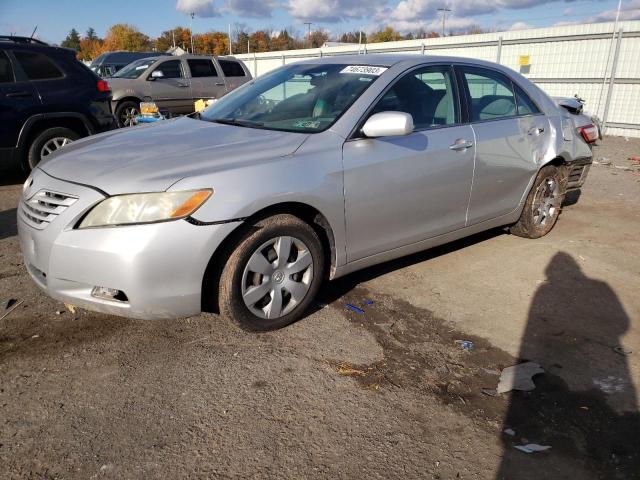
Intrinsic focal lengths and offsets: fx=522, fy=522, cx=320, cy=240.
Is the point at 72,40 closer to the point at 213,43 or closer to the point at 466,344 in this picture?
the point at 213,43

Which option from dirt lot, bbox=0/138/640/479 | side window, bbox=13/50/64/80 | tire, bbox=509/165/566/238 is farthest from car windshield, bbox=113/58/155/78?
tire, bbox=509/165/566/238

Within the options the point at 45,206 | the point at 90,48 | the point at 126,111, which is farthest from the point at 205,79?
the point at 90,48

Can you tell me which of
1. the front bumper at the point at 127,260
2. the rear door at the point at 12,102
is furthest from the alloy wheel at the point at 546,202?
the rear door at the point at 12,102

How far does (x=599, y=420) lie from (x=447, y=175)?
199 cm

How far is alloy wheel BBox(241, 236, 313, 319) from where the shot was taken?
3127mm

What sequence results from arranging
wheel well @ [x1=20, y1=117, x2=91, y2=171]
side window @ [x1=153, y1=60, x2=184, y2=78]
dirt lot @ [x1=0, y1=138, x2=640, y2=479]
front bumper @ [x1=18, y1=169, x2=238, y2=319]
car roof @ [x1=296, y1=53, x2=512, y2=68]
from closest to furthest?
dirt lot @ [x1=0, y1=138, x2=640, y2=479]
front bumper @ [x1=18, y1=169, x2=238, y2=319]
car roof @ [x1=296, y1=53, x2=512, y2=68]
wheel well @ [x1=20, y1=117, x2=91, y2=171]
side window @ [x1=153, y1=60, x2=184, y2=78]

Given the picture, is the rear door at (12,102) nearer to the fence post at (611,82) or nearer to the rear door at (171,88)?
the rear door at (171,88)

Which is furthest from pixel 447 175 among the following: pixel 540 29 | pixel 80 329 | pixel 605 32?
pixel 540 29

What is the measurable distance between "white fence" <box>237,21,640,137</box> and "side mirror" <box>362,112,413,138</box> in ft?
33.0

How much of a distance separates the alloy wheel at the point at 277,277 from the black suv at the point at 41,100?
5130mm

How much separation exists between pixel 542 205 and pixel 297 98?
2.76m

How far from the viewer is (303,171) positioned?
317 cm

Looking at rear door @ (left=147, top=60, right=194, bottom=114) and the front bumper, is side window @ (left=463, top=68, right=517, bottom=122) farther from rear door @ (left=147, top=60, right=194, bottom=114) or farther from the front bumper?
rear door @ (left=147, top=60, right=194, bottom=114)

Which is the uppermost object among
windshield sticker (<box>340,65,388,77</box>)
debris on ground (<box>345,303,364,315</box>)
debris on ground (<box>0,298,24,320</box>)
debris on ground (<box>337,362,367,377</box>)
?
windshield sticker (<box>340,65,388,77</box>)
